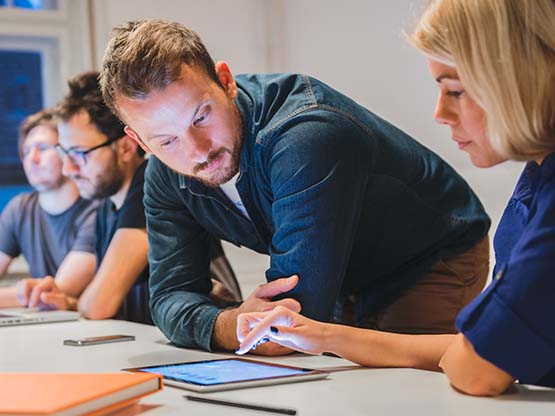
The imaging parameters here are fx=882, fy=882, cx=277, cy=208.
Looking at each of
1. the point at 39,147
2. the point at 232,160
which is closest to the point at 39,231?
the point at 39,147

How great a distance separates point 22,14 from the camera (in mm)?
4047

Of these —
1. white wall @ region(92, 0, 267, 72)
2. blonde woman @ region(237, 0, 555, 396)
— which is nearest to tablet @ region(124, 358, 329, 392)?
blonde woman @ region(237, 0, 555, 396)

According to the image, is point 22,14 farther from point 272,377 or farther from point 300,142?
point 272,377

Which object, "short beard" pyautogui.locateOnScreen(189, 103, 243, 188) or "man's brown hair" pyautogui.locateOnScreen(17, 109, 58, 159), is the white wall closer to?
"man's brown hair" pyautogui.locateOnScreen(17, 109, 58, 159)

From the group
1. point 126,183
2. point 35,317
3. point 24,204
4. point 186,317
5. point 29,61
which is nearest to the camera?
point 186,317

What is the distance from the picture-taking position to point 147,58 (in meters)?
1.56

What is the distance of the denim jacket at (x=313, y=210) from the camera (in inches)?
59.1

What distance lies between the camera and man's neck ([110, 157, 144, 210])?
2.60m

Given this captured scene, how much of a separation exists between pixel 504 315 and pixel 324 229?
1.50 feet

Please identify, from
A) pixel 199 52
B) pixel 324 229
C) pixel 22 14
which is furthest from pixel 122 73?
pixel 22 14

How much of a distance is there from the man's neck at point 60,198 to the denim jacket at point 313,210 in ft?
4.21

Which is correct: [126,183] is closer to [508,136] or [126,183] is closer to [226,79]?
[226,79]

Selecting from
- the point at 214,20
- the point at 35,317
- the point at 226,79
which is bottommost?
the point at 35,317

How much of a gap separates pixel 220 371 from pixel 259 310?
0.21 m
